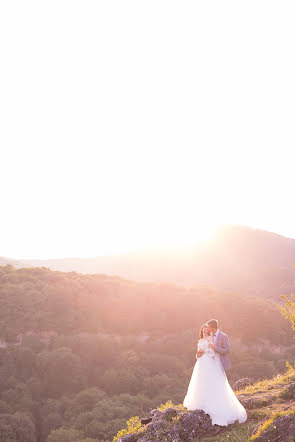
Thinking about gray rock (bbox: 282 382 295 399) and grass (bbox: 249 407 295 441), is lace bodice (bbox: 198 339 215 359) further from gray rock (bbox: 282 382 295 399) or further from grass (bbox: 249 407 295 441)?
gray rock (bbox: 282 382 295 399)

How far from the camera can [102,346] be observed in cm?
4638

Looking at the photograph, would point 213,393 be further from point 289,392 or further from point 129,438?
point 289,392

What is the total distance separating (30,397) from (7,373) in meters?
4.43

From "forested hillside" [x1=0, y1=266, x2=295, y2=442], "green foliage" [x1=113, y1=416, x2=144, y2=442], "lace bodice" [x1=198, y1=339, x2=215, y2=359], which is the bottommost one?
"forested hillside" [x1=0, y1=266, x2=295, y2=442]

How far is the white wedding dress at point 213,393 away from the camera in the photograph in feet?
32.3

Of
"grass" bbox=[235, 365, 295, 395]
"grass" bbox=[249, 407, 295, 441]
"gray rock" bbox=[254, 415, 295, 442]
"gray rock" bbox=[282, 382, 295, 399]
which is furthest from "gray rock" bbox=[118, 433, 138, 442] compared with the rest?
"gray rock" bbox=[282, 382, 295, 399]

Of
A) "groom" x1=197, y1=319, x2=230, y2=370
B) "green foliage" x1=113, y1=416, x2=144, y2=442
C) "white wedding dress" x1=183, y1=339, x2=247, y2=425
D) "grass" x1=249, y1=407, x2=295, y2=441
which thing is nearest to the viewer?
"grass" x1=249, y1=407, x2=295, y2=441

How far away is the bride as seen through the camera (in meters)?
9.84

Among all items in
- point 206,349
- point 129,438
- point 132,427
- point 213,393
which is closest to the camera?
point 213,393

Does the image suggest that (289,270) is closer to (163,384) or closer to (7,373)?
(163,384)

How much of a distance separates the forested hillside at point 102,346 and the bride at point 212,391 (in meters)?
21.4

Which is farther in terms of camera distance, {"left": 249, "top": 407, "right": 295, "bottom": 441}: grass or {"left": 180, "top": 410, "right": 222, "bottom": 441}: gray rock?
{"left": 180, "top": 410, "right": 222, "bottom": 441}: gray rock

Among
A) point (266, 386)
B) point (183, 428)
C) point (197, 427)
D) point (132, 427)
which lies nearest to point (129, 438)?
point (132, 427)

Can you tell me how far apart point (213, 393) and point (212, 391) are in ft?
0.18
